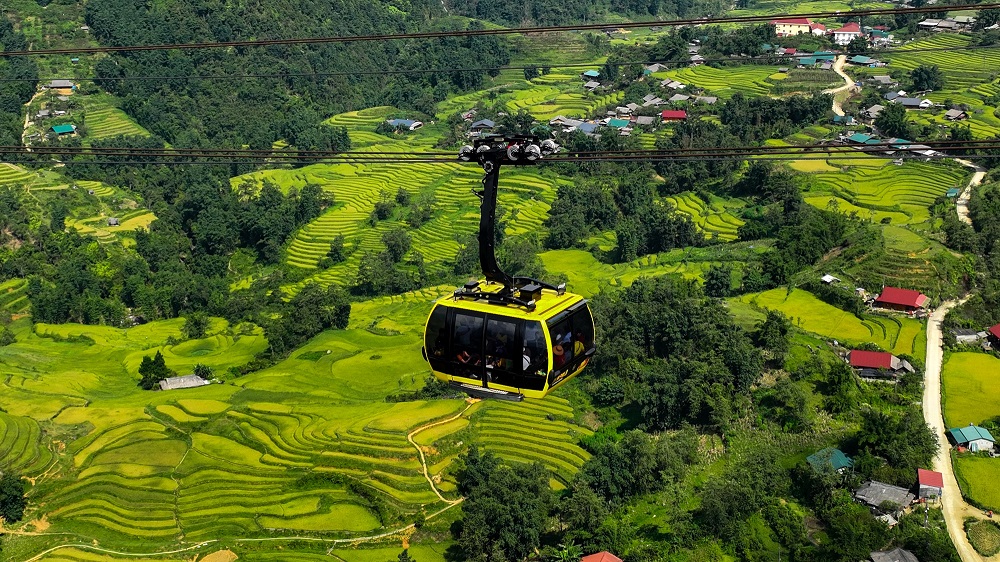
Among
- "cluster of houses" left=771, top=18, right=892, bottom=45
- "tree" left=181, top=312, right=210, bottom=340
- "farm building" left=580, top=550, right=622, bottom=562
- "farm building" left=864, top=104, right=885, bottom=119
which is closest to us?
"farm building" left=580, top=550, right=622, bottom=562

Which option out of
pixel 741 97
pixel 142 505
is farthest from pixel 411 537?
pixel 741 97

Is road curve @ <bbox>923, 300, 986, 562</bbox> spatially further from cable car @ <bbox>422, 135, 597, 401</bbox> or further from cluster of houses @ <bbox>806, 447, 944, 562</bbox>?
cable car @ <bbox>422, 135, 597, 401</bbox>

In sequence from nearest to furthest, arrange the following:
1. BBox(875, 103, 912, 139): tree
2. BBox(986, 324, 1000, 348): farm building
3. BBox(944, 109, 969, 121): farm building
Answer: BBox(986, 324, 1000, 348): farm building
BBox(875, 103, 912, 139): tree
BBox(944, 109, 969, 121): farm building

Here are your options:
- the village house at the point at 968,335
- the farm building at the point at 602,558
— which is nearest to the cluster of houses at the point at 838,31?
the village house at the point at 968,335

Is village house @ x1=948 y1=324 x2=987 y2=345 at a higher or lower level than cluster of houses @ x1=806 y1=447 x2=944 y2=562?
higher

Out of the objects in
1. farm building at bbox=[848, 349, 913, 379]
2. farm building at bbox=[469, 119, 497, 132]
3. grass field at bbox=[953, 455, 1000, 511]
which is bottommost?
grass field at bbox=[953, 455, 1000, 511]

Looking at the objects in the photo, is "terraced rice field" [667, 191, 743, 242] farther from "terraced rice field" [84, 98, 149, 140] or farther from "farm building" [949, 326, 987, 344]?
"terraced rice field" [84, 98, 149, 140]

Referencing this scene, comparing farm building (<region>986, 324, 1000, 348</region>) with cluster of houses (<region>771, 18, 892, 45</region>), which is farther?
cluster of houses (<region>771, 18, 892, 45</region>)

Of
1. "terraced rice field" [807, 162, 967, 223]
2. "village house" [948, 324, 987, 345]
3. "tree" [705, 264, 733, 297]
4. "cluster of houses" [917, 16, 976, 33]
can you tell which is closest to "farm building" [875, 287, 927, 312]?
"village house" [948, 324, 987, 345]
